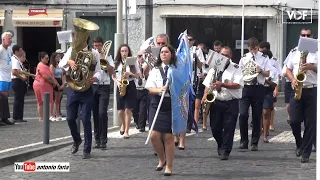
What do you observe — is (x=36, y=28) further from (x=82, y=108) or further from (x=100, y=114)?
(x=82, y=108)

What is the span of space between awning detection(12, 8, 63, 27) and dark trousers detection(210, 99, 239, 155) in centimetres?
1889

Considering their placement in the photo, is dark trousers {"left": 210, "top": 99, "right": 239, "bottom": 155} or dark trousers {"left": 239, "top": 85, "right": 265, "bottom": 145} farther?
dark trousers {"left": 239, "top": 85, "right": 265, "bottom": 145}

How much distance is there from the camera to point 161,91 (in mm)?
10359

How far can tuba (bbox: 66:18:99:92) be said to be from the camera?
38.4 feet

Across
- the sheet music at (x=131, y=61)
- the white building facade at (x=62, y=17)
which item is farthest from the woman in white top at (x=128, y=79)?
the white building facade at (x=62, y=17)

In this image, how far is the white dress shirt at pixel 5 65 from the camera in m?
16.8

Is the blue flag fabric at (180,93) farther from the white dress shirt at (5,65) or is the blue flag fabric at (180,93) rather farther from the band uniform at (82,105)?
Result: the white dress shirt at (5,65)

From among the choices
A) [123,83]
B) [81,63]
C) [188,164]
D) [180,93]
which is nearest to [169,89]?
[180,93]

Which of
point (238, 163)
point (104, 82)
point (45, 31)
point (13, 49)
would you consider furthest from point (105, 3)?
point (238, 163)

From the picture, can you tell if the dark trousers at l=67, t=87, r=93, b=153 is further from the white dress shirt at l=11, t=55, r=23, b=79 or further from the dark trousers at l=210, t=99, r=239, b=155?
the white dress shirt at l=11, t=55, r=23, b=79

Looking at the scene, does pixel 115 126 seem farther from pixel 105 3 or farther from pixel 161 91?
pixel 105 3

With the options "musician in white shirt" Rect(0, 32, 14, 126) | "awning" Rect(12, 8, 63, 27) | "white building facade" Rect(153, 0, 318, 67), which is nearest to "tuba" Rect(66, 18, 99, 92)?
"musician in white shirt" Rect(0, 32, 14, 126)

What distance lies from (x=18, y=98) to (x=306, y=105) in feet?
27.5

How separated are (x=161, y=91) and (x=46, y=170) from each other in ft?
6.51
